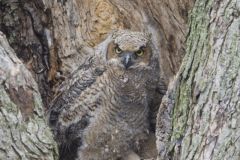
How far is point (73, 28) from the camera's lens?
15.1ft

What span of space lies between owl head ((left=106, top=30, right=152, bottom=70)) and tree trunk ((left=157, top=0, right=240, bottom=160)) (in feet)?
3.88

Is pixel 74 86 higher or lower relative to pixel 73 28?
lower

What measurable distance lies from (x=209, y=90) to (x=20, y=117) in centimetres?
91

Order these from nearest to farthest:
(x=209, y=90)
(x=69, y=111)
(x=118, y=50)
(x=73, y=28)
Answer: (x=209, y=90)
(x=69, y=111)
(x=118, y=50)
(x=73, y=28)

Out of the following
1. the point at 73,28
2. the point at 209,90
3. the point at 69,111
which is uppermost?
the point at 73,28

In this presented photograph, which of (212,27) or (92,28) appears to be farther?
(92,28)

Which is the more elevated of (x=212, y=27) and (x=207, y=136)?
(x=212, y=27)

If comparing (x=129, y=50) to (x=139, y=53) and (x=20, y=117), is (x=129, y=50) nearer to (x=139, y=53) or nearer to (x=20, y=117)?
(x=139, y=53)

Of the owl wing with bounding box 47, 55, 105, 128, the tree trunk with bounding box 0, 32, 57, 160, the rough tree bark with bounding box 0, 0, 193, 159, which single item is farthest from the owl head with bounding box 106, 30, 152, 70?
the tree trunk with bounding box 0, 32, 57, 160

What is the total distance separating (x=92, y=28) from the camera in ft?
15.3

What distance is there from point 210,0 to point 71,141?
5.25ft

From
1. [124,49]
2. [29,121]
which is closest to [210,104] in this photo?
[29,121]

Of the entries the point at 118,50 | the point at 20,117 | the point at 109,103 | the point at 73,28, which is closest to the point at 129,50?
the point at 118,50

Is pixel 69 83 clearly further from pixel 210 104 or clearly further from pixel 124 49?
pixel 210 104
